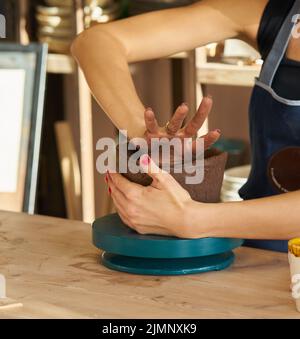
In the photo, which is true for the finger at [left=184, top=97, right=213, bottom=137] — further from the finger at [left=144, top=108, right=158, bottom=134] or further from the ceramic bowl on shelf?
the ceramic bowl on shelf

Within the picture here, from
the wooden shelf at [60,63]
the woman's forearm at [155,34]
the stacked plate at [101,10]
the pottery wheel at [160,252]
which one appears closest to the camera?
the pottery wheel at [160,252]

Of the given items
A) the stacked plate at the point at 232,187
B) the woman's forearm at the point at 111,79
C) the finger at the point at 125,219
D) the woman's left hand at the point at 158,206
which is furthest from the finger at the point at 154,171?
the stacked plate at the point at 232,187

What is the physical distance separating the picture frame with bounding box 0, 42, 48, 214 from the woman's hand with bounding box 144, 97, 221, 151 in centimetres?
125

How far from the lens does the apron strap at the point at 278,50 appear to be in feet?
7.07

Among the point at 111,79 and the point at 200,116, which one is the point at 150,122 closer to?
the point at 200,116

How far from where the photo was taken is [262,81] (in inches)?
86.1

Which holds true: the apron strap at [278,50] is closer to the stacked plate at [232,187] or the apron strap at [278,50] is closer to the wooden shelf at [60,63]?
the stacked plate at [232,187]

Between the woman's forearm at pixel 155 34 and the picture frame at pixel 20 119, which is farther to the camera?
the picture frame at pixel 20 119

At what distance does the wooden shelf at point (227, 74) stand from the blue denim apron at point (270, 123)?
3.46 feet

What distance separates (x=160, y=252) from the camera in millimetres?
1712

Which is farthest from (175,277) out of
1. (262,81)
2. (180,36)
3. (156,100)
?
(156,100)

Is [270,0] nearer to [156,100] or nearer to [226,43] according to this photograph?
[226,43]

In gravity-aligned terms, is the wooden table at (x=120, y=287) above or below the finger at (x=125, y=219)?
below
